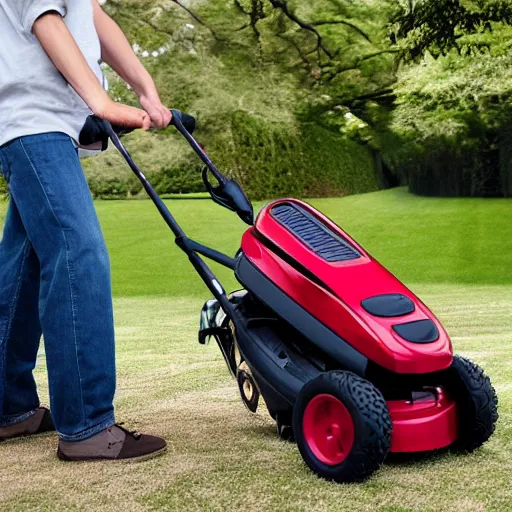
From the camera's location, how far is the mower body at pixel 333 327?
1746 millimetres

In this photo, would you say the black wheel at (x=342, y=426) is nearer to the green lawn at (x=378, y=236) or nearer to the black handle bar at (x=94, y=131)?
the black handle bar at (x=94, y=131)

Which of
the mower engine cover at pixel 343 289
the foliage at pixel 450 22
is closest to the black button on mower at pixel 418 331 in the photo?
the mower engine cover at pixel 343 289

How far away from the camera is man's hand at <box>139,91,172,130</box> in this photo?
2092mm

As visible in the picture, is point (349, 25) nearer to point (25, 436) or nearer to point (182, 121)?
point (182, 121)

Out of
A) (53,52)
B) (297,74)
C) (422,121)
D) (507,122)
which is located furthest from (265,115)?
(53,52)

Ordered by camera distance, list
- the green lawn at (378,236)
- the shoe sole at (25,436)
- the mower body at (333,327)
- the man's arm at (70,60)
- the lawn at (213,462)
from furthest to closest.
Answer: the green lawn at (378,236)
the shoe sole at (25,436)
the man's arm at (70,60)
the mower body at (333,327)
the lawn at (213,462)

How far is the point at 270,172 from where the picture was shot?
14.0m

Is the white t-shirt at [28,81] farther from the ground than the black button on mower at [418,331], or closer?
farther from the ground

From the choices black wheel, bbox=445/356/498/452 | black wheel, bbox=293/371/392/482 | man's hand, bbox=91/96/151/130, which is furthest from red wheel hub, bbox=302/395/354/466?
man's hand, bbox=91/96/151/130

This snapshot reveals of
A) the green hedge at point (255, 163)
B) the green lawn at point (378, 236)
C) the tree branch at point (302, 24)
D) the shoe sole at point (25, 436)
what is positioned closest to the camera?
the shoe sole at point (25, 436)

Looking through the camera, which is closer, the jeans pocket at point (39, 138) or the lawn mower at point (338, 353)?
the lawn mower at point (338, 353)

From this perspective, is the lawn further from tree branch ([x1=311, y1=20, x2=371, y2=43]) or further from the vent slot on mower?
tree branch ([x1=311, y1=20, x2=371, y2=43])

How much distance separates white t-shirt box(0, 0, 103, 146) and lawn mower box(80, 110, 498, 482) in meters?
0.08

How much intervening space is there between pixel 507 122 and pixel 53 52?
471 inches
